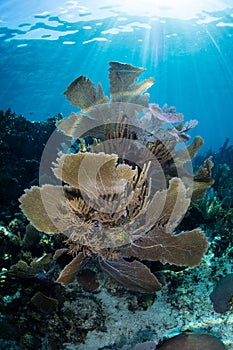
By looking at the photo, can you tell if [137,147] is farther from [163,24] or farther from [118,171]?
[163,24]

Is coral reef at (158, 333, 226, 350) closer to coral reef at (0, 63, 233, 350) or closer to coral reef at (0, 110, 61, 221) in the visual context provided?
coral reef at (0, 63, 233, 350)

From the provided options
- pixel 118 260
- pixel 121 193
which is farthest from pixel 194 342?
pixel 121 193

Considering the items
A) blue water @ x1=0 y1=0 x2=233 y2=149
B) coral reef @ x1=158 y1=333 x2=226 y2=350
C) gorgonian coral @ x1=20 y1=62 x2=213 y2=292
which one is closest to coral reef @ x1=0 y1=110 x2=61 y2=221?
gorgonian coral @ x1=20 y1=62 x2=213 y2=292

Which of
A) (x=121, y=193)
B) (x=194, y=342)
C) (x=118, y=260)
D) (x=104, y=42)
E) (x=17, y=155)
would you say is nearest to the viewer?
(x=121, y=193)

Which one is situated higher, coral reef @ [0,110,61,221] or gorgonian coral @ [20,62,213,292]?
gorgonian coral @ [20,62,213,292]

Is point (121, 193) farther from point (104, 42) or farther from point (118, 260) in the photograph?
point (104, 42)

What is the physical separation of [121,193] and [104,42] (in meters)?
23.6

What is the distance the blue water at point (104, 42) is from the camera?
17859mm

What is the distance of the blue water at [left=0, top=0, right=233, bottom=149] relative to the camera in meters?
17.9

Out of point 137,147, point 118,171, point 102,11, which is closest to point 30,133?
point 137,147

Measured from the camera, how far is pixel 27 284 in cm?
340

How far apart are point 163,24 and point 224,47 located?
7684 millimetres

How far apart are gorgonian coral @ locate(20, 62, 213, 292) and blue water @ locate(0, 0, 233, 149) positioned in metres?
9.90

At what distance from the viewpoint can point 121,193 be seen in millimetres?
2602
